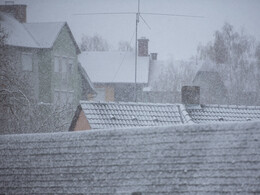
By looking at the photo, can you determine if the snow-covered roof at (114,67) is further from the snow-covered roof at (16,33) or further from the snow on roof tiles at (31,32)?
the snow-covered roof at (16,33)

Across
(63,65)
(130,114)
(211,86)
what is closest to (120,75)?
(211,86)

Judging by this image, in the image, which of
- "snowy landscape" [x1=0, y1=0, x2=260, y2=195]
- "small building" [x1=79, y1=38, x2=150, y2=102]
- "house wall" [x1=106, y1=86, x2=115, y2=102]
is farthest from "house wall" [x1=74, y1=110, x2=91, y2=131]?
"house wall" [x1=106, y1=86, x2=115, y2=102]

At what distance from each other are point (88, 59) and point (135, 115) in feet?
117

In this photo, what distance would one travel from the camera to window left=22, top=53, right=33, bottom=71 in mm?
37156

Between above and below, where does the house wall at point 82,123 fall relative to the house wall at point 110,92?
above

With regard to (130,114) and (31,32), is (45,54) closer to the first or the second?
(31,32)

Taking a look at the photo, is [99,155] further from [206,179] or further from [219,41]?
[219,41]

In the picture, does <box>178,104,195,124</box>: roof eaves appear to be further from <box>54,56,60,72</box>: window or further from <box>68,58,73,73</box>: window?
<box>68,58,73,73</box>: window

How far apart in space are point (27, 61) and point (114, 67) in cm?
1607

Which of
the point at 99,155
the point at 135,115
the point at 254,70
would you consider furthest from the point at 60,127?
the point at 254,70

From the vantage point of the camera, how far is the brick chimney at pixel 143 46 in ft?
168

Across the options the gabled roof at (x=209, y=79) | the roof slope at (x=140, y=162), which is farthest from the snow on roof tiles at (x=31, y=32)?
the roof slope at (x=140, y=162)

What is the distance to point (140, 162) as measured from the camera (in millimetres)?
10219

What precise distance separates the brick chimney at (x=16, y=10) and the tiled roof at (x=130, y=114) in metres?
22.9
